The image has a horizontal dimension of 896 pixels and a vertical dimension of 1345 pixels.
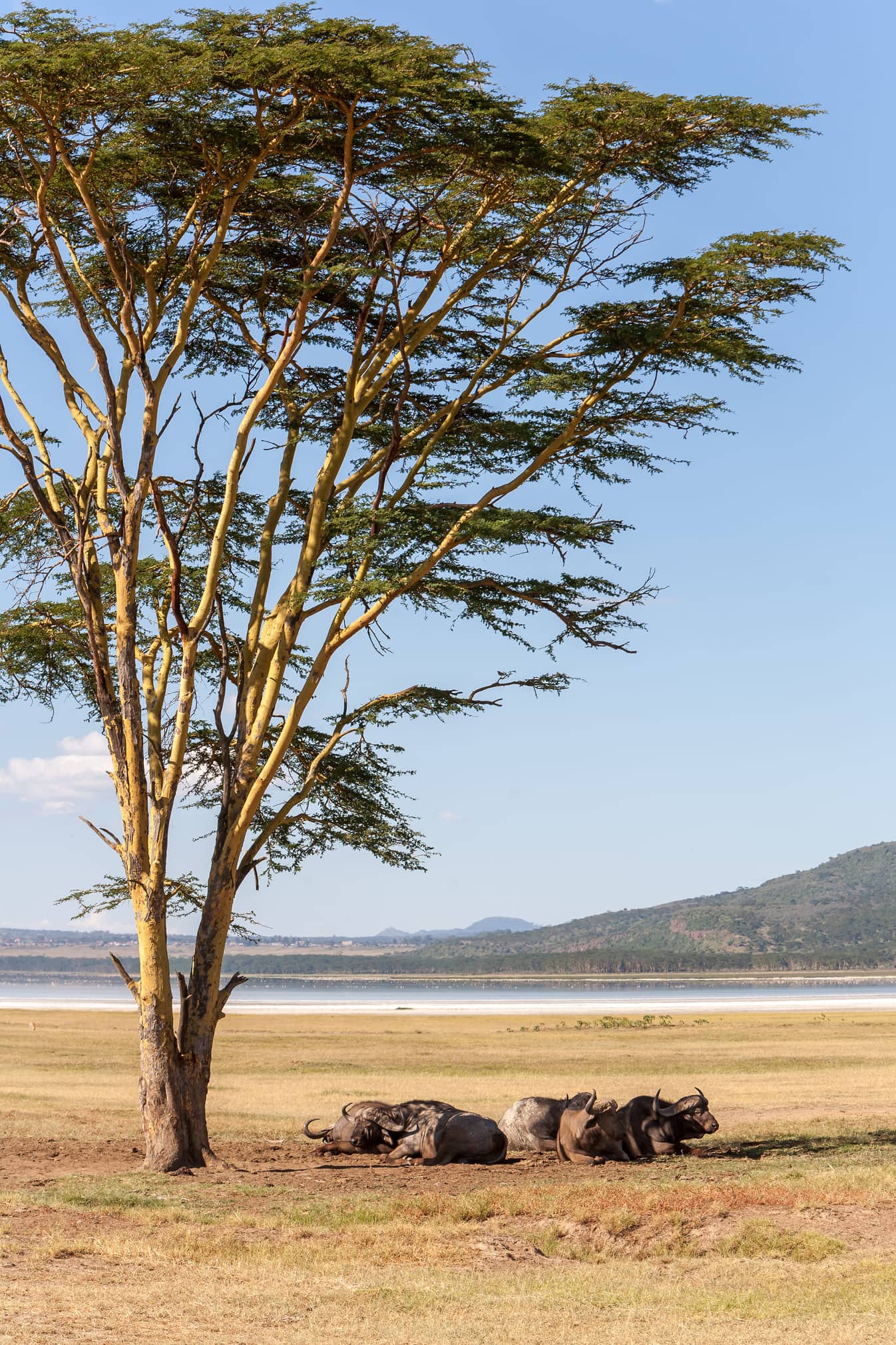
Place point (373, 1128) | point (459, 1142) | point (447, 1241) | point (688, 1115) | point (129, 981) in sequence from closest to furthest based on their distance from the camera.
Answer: point (447, 1241) < point (459, 1142) < point (688, 1115) < point (129, 981) < point (373, 1128)

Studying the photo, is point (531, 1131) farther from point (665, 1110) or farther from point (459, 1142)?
point (665, 1110)

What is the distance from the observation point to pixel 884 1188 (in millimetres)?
13125

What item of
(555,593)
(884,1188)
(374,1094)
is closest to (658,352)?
(555,593)

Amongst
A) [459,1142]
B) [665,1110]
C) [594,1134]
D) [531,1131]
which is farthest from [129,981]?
[665,1110]

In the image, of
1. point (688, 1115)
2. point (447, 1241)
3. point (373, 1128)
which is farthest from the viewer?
point (373, 1128)

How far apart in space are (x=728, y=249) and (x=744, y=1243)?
11.5 m

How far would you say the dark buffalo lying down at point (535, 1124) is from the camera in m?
17.6

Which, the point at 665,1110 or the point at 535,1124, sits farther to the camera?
the point at 535,1124

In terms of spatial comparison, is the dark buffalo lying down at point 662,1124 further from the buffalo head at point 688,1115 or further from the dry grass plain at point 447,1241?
the dry grass plain at point 447,1241

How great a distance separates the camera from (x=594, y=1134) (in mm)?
16578

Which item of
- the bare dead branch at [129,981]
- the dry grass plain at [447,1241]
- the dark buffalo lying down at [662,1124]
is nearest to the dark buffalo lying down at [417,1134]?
the dry grass plain at [447,1241]

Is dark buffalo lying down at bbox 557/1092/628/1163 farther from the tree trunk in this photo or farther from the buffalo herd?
the tree trunk

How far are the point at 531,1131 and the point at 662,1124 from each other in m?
1.72

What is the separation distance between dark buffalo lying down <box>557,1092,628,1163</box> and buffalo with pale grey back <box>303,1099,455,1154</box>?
1554 millimetres
